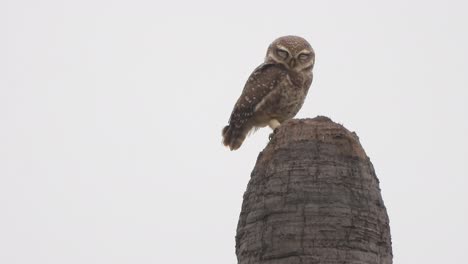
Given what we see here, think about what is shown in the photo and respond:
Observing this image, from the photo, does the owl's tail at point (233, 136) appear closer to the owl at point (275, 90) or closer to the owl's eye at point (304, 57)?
the owl at point (275, 90)

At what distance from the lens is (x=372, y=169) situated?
20.9 ft

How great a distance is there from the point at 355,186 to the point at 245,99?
5.32 metres

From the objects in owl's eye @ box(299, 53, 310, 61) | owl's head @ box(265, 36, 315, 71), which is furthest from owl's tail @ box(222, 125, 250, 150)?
owl's eye @ box(299, 53, 310, 61)

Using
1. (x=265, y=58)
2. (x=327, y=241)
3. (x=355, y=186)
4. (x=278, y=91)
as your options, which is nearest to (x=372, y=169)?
(x=355, y=186)

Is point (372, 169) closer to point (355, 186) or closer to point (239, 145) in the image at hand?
point (355, 186)

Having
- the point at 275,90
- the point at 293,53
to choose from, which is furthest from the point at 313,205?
the point at 293,53

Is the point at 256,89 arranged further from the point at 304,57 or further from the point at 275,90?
the point at 304,57

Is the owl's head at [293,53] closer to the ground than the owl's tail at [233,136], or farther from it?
farther from it

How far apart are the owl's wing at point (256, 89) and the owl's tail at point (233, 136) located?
0.08 m

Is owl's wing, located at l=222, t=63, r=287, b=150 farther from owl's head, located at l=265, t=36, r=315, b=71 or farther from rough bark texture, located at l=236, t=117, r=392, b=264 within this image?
rough bark texture, located at l=236, t=117, r=392, b=264

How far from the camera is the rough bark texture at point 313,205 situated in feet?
18.9

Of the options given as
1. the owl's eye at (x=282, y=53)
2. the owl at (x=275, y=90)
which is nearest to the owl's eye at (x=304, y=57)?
the owl at (x=275, y=90)

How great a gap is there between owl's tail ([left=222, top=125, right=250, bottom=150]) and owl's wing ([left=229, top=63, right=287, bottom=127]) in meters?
0.08

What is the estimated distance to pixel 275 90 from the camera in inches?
434
